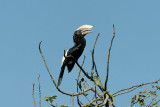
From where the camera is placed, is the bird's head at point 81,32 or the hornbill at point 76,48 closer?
the hornbill at point 76,48

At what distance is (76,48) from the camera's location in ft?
21.8

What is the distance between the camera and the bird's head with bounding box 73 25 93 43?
6.88m

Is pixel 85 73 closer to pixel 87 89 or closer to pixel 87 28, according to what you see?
pixel 87 89

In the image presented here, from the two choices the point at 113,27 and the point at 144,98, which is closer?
the point at 113,27

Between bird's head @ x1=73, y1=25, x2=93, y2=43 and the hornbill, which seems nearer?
the hornbill

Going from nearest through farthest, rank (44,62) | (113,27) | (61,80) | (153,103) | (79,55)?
(113,27), (44,62), (153,103), (61,80), (79,55)

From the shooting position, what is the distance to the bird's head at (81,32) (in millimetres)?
6883

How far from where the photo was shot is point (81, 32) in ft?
23.1

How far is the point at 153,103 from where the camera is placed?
418cm

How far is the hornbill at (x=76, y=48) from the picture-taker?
6325 mm

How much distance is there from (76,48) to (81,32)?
1.76 feet

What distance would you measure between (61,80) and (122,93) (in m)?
2.45

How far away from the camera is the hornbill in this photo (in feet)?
20.8

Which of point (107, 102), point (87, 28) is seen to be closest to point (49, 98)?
point (107, 102)
